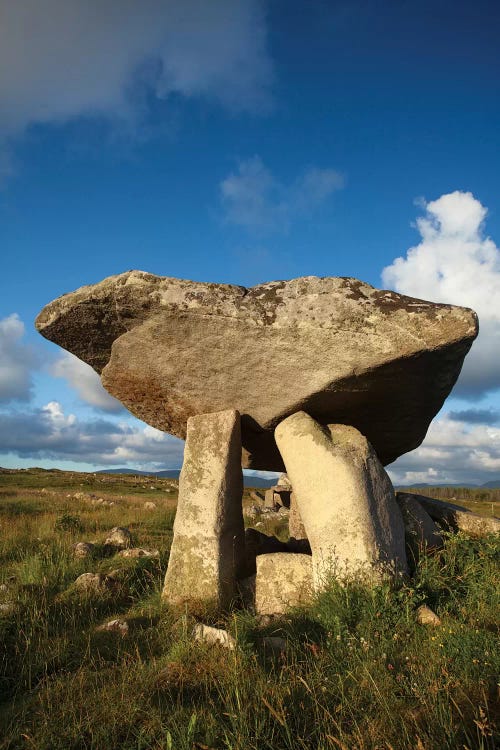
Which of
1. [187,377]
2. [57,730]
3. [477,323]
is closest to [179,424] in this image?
[187,377]

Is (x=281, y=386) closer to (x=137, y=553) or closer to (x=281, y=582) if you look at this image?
(x=281, y=582)

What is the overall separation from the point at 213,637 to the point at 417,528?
3584 mm

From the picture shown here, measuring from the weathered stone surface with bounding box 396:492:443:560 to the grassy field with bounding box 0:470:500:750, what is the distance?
1.10 ft

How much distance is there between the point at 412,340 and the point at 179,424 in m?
3.60

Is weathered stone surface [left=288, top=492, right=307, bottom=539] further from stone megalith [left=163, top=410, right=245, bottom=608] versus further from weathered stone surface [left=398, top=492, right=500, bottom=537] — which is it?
stone megalith [left=163, top=410, right=245, bottom=608]

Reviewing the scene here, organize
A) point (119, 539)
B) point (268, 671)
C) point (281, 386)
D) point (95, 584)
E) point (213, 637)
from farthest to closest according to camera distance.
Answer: point (119, 539) → point (281, 386) → point (95, 584) → point (213, 637) → point (268, 671)

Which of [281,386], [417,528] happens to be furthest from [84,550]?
[417,528]

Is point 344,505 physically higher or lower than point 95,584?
higher

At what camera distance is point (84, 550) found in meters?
8.79

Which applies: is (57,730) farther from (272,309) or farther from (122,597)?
(272,309)

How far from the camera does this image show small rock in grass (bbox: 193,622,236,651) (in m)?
4.44

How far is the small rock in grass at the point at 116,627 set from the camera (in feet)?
17.1

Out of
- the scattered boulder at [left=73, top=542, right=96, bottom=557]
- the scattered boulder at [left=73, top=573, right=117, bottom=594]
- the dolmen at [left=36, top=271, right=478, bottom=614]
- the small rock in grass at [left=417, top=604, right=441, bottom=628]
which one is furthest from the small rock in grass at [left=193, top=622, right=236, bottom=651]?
the scattered boulder at [left=73, top=542, right=96, bottom=557]

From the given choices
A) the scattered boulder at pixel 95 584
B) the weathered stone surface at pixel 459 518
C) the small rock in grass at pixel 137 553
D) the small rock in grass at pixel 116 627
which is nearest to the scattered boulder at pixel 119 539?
the small rock in grass at pixel 137 553
